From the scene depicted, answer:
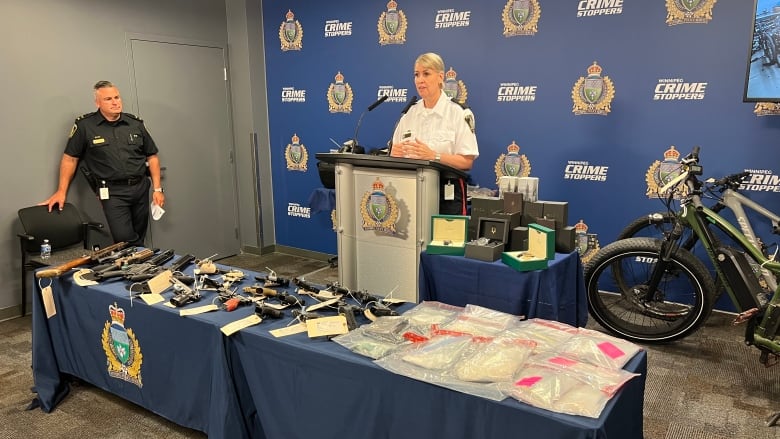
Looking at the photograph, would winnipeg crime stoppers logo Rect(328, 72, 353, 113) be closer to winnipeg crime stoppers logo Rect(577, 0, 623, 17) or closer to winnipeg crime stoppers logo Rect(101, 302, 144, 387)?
winnipeg crime stoppers logo Rect(577, 0, 623, 17)

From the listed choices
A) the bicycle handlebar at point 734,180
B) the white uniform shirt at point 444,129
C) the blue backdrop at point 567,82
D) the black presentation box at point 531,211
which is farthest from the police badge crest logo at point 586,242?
the black presentation box at point 531,211

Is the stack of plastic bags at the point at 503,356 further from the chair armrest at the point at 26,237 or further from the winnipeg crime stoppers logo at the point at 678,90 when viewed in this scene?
the chair armrest at the point at 26,237

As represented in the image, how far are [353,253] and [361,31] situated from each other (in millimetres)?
2587

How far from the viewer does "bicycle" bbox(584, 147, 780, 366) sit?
3.02m

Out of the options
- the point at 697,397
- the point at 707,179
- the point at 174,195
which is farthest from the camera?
the point at 174,195

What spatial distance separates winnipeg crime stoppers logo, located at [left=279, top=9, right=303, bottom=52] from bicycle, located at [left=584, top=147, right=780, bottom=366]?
356cm

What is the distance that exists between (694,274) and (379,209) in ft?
6.36

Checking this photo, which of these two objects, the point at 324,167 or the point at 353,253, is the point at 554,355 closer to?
the point at 353,253

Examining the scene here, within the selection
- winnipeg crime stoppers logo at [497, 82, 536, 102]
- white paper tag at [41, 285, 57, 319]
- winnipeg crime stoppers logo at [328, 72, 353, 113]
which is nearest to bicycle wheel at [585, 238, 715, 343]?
winnipeg crime stoppers logo at [497, 82, 536, 102]

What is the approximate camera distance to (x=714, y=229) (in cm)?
352

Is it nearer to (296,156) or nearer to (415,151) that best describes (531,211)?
(415,151)

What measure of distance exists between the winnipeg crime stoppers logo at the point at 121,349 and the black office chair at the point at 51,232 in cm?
156

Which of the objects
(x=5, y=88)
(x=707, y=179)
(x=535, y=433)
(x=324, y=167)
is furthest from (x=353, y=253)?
(x=5, y=88)

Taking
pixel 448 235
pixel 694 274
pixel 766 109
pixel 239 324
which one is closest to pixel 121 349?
pixel 239 324
